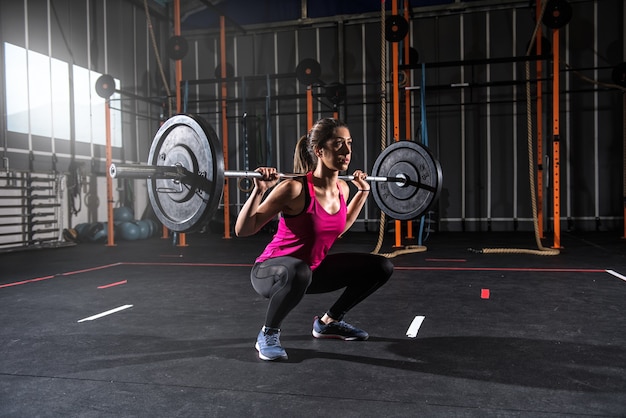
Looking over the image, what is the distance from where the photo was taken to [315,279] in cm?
225

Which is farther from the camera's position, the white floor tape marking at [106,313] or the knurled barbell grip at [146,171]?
the white floor tape marking at [106,313]

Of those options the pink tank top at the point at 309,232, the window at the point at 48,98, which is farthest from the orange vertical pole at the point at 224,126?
the pink tank top at the point at 309,232

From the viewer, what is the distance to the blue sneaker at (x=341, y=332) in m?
2.35

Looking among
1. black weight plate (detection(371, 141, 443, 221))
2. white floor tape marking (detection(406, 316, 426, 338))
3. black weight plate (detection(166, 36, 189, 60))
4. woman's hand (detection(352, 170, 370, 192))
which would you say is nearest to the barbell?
woman's hand (detection(352, 170, 370, 192))

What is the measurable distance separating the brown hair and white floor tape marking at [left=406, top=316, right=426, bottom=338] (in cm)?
88

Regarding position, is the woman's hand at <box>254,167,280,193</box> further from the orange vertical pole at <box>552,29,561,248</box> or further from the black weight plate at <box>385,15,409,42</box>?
the orange vertical pole at <box>552,29,561,248</box>

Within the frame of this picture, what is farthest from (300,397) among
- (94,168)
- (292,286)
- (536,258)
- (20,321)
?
(94,168)

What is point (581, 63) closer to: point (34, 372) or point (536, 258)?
point (536, 258)

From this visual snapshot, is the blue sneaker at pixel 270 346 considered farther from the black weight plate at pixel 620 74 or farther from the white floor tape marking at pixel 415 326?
the black weight plate at pixel 620 74

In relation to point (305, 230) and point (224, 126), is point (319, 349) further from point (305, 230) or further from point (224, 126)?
point (224, 126)

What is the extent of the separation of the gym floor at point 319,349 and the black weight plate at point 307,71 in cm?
360

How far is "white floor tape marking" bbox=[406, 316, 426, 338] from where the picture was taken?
2428 millimetres

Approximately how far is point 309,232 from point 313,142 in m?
0.36

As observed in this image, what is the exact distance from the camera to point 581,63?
8.51 m
